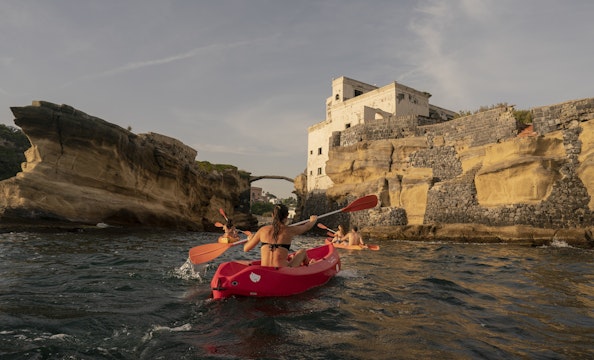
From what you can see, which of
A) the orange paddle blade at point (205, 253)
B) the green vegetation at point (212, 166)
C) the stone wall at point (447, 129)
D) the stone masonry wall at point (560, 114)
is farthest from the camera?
the green vegetation at point (212, 166)

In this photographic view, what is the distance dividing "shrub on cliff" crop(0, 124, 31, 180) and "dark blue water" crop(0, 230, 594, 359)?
1095 inches

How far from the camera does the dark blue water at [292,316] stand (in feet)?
10.8

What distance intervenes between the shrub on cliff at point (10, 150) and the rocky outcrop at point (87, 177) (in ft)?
52.5

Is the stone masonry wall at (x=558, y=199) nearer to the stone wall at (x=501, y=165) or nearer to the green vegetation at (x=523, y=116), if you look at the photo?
the stone wall at (x=501, y=165)

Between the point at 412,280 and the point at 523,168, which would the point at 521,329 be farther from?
the point at 523,168

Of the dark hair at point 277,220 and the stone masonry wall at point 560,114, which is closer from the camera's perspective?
the dark hair at point 277,220

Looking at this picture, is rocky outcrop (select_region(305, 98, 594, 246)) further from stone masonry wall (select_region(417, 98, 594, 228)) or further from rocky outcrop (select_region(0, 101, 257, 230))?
rocky outcrop (select_region(0, 101, 257, 230))

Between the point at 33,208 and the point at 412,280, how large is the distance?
1592 centimetres

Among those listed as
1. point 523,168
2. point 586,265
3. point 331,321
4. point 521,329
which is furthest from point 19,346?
point 523,168

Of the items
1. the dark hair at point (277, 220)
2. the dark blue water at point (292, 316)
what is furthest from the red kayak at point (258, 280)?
the dark hair at point (277, 220)

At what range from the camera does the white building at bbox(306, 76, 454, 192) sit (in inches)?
1229

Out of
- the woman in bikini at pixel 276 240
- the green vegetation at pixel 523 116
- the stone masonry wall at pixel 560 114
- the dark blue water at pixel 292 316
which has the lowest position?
the dark blue water at pixel 292 316

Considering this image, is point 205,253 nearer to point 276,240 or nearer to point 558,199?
point 276,240

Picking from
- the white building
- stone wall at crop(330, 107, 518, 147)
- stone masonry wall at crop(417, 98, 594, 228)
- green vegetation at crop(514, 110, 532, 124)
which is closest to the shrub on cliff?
the white building
